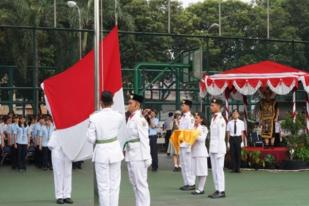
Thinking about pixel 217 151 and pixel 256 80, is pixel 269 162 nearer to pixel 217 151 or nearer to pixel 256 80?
pixel 256 80

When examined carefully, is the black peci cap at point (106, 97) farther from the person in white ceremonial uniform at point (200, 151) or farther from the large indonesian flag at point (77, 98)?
the person in white ceremonial uniform at point (200, 151)

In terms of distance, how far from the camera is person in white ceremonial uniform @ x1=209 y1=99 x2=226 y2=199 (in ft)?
38.6

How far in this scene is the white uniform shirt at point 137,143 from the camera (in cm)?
958

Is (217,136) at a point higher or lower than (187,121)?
lower

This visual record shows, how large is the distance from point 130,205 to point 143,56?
24587 mm

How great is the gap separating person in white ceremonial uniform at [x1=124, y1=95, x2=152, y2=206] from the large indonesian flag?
0.89m

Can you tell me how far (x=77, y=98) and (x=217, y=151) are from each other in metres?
3.00

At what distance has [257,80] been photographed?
17.9 metres

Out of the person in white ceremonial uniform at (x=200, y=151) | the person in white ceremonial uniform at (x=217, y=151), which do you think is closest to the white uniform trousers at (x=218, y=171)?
the person in white ceremonial uniform at (x=217, y=151)

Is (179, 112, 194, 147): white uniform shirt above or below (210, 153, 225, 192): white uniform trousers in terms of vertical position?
above

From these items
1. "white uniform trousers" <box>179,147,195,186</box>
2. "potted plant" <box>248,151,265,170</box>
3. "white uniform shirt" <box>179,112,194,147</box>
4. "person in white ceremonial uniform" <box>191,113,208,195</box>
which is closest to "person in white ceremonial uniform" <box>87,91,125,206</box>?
"person in white ceremonial uniform" <box>191,113,208,195</box>

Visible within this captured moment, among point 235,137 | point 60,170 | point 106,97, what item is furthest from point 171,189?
point 106,97

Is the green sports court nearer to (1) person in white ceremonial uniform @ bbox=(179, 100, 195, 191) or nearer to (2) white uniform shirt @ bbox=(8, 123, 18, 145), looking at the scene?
(1) person in white ceremonial uniform @ bbox=(179, 100, 195, 191)

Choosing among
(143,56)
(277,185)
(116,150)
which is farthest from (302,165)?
(143,56)
